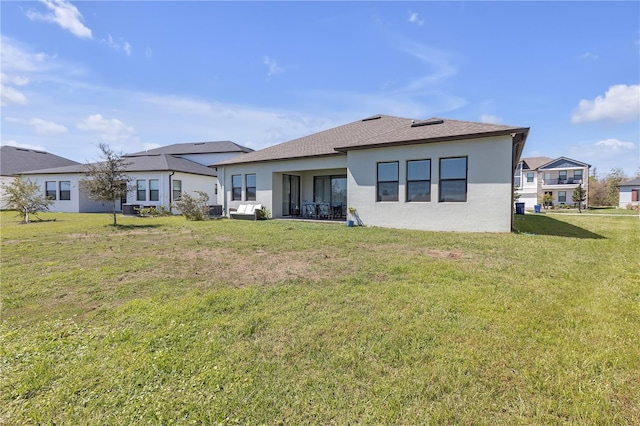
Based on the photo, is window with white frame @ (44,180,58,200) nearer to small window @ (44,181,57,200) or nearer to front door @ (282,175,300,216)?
small window @ (44,181,57,200)

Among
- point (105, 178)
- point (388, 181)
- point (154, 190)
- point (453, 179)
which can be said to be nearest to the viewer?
point (453, 179)

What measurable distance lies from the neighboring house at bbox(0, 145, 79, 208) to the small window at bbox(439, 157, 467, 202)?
36365mm

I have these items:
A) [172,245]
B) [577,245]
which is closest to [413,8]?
[577,245]

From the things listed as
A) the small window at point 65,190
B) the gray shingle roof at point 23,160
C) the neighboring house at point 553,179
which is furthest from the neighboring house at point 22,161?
the neighboring house at point 553,179

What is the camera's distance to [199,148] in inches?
1355

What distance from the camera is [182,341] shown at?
3027 mm

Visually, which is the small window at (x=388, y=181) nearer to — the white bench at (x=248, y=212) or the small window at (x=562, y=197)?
the white bench at (x=248, y=212)

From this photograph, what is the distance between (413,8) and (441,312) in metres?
11.3

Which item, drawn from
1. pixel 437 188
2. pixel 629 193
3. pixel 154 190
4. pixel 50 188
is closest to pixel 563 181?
pixel 629 193

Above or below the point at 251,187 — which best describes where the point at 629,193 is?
above

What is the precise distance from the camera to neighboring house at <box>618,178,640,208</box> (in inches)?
1596

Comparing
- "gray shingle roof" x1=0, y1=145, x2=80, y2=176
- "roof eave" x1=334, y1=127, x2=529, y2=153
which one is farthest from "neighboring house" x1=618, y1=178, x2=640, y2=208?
"gray shingle roof" x1=0, y1=145, x2=80, y2=176

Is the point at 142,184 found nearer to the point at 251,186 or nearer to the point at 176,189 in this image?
the point at 176,189

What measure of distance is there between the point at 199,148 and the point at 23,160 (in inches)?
705
